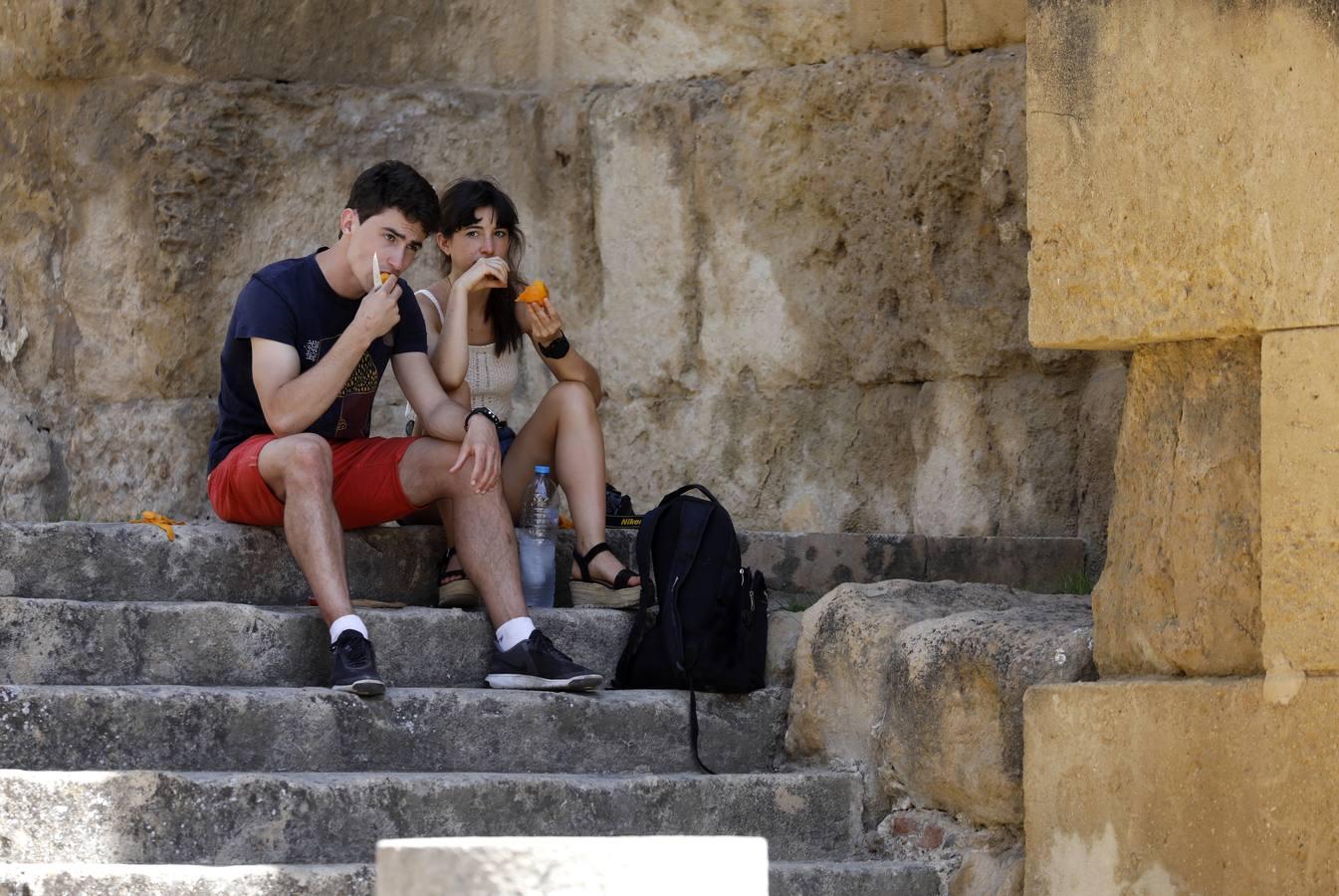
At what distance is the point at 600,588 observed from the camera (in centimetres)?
531

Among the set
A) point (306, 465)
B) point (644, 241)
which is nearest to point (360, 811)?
point (306, 465)

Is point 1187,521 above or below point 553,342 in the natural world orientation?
below

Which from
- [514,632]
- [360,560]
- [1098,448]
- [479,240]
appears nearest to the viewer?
[514,632]

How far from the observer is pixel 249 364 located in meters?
5.07

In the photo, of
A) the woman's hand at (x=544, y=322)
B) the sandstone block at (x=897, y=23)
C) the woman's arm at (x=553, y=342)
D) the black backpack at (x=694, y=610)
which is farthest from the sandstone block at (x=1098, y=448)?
the woman's hand at (x=544, y=322)

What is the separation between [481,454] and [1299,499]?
81.9 inches

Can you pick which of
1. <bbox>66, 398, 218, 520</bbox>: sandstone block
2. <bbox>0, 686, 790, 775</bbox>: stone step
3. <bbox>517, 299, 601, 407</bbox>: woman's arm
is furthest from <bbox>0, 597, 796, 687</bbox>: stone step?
<bbox>66, 398, 218, 520</bbox>: sandstone block

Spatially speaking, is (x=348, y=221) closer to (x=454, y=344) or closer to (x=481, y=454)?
(x=454, y=344)

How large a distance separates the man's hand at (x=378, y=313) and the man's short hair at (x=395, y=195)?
9.9 inches

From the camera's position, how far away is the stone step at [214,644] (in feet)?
14.4

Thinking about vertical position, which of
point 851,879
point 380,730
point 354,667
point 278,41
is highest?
point 278,41

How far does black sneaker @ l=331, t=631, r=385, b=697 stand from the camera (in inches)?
175

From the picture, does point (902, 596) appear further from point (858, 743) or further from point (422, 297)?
point (422, 297)

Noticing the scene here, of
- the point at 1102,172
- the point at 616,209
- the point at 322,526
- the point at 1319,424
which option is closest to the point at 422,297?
the point at 322,526
